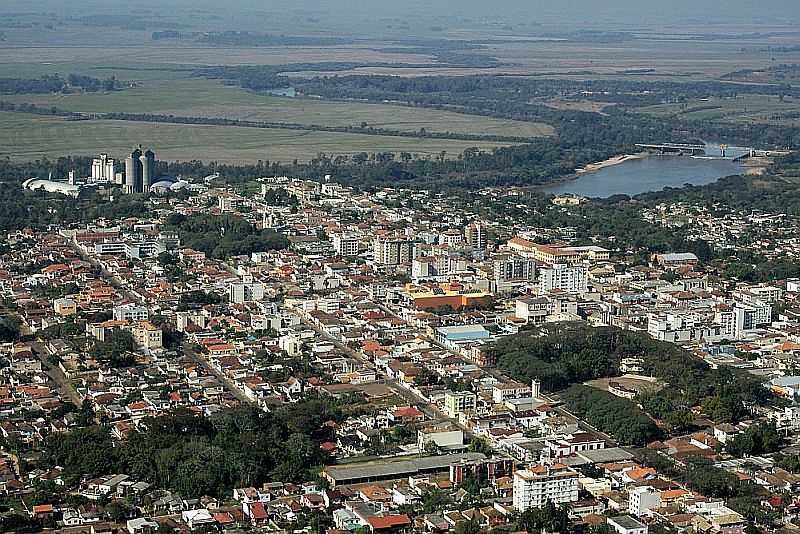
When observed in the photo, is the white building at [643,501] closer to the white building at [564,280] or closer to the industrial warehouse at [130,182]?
the white building at [564,280]

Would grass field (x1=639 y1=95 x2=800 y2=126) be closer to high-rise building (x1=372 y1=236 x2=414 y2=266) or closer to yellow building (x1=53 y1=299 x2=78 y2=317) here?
high-rise building (x1=372 y1=236 x2=414 y2=266)

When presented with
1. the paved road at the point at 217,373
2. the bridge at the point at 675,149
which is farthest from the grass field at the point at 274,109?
the paved road at the point at 217,373

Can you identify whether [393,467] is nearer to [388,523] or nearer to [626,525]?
[388,523]

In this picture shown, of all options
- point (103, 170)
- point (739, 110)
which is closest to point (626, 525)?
point (103, 170)

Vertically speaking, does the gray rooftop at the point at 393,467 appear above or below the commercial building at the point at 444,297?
above

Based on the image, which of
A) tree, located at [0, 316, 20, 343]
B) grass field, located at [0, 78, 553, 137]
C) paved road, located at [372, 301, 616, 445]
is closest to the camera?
paved road, located at [372, 301, 616, 445]

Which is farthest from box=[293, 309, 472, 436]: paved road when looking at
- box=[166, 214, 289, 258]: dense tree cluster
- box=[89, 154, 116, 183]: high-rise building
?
box=[89, 154, 116, 183]: high-rise building
